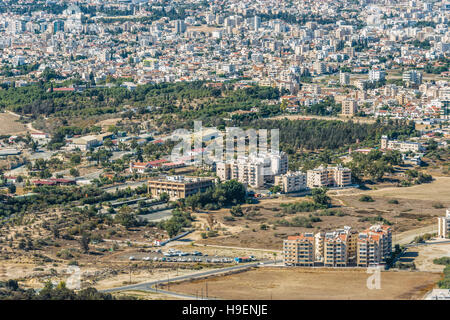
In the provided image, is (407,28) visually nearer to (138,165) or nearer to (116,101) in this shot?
(116,101)

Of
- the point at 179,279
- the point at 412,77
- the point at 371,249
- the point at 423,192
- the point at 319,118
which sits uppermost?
the point at 371,249

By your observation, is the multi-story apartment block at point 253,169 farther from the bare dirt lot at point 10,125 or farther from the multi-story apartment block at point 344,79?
the multi-story apartment block at point 344,79

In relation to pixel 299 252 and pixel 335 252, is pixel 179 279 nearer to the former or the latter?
pixel 299 252

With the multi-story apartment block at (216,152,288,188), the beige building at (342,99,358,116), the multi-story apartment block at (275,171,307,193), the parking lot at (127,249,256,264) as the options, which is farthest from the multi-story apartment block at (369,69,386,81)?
the parking lot at (127,249,256,264)

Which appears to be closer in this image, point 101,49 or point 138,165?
point 138,165

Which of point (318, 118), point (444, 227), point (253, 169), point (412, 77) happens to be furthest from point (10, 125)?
point (444, 227)

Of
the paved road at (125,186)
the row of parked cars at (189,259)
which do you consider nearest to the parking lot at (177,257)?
the row of parked cars at (189,259)
